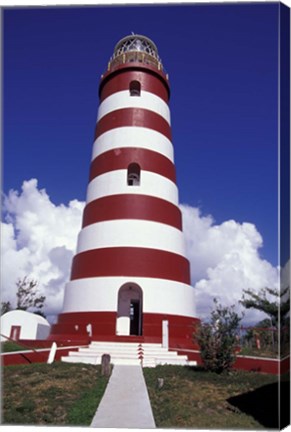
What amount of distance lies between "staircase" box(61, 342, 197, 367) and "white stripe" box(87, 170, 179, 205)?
212 inches

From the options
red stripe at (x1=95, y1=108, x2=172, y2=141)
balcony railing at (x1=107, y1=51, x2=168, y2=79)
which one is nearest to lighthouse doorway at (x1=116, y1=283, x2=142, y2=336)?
red stripe at (x1=95, y1=108, x2=172, y2=141)

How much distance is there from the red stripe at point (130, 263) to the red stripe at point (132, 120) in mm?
5103

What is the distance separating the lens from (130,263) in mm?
13305

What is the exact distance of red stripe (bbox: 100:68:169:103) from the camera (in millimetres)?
16484

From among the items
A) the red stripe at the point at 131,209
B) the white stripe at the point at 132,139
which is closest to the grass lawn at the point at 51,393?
the red stripe at the point at 131,209

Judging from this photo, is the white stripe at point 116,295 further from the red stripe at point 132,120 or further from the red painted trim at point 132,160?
the red stripe at point 132,120

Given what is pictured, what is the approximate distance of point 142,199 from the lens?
14.4 metres

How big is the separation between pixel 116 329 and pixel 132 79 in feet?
32.6

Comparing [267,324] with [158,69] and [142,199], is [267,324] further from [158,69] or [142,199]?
[158,69]

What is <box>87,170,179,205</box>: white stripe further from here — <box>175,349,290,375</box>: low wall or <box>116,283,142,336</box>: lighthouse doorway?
<box>175,349,290,375</box>: low wall

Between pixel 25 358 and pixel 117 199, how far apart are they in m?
6.43

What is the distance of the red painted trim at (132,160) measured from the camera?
15.0m

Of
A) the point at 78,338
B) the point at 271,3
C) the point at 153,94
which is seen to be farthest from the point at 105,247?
the point at 271,3

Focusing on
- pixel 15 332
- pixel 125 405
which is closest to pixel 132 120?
pixel 15 332
